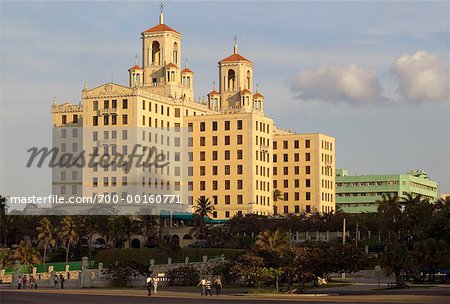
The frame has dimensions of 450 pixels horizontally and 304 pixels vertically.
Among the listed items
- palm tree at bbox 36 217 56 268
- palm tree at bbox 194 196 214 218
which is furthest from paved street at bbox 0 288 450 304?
palm tree at bbox 194 196 214 218

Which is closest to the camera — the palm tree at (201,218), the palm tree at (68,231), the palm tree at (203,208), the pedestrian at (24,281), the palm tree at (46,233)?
the pedestrian at (24,281)

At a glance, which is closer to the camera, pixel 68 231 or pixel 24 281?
pixel 24 281

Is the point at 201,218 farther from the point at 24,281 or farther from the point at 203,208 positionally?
the point at 24,281

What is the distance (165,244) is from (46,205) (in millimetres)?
36221

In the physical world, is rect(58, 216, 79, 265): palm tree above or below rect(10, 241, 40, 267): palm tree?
above

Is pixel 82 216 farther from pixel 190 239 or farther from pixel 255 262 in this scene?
pixel 255 262

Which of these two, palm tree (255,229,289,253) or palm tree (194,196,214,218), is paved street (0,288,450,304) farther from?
palm tree (194,196,214,218)

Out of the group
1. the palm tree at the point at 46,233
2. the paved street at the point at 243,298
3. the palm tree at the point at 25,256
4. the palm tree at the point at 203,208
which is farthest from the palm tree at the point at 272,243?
the palm tree at the point at 203,208

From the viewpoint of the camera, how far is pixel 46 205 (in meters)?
190

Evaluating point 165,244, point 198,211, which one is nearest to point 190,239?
point 198,211

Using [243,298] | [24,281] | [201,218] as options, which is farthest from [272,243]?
[201,218]

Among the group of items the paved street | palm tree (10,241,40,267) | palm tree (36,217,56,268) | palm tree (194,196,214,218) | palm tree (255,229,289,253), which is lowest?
the paved street

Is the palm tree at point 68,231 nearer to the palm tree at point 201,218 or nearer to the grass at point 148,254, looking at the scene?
the grass at point 148,254

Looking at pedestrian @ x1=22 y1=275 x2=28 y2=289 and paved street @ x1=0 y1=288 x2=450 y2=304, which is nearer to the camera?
paved street @ x1=0 y1=288 x2=450 y2=304
